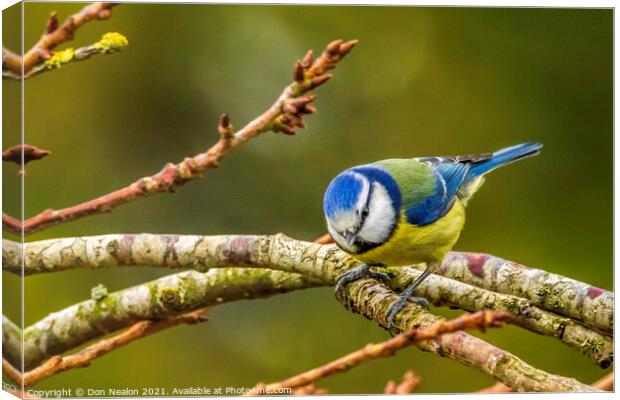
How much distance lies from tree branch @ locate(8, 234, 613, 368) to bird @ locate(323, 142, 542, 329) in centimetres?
13

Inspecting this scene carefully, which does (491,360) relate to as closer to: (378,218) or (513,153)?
(378,218)

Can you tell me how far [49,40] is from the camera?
2.25 metres

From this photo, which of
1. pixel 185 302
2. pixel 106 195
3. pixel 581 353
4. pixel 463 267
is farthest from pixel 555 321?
pixel 106 195

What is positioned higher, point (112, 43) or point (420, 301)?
point (112, 43)

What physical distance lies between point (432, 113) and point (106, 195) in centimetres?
105

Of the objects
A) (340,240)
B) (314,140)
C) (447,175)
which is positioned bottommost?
(340,240)

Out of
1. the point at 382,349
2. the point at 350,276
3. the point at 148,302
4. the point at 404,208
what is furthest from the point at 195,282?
the point at 382,349

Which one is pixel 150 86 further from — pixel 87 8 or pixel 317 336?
pixel 317 336

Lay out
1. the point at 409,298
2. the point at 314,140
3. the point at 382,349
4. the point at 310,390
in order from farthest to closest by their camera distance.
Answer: the point at 314,140 → the point at 409,298 → the point at 310,390 → the point at 382,349

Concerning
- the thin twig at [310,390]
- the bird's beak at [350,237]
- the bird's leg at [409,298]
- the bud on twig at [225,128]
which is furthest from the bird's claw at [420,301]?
the bud on twig at [225,128]

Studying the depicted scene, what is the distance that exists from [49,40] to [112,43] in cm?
20

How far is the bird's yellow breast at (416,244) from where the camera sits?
7.84ft

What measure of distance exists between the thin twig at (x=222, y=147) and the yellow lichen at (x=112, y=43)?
408mm

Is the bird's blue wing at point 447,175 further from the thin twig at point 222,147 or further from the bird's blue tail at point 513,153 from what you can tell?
the thin twig at point 222,147
